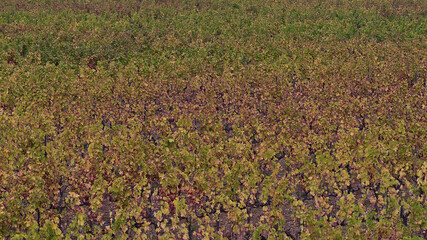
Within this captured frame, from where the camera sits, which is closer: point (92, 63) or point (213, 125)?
point (213, 125)

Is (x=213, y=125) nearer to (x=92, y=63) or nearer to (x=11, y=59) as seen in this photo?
(x=92, y=63)

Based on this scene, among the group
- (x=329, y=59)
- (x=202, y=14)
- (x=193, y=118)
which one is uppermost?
(x=193, y=118)

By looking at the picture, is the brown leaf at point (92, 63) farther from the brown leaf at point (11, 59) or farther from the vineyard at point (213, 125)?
the brown leaf at point (11, 59)

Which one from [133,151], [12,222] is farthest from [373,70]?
[12,222]

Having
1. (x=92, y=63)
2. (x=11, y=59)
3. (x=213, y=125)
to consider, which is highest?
(x=213, y=125)

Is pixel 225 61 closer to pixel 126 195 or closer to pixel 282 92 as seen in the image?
pixel 282 92

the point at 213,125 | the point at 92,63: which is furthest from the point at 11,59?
the point at 213,125

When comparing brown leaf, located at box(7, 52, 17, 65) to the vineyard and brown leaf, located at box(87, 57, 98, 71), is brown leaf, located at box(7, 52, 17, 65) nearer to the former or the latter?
the vineyard

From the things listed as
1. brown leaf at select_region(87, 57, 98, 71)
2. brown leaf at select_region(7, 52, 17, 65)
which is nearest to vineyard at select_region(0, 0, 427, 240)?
brown leaf at select_region(87, 57, 98, 71)
